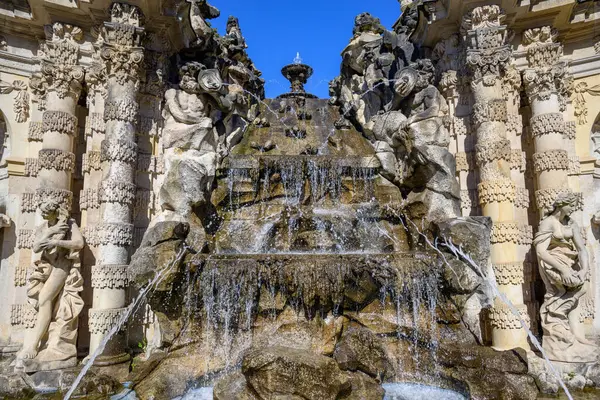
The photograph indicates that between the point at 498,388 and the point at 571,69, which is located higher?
the point at 571,69

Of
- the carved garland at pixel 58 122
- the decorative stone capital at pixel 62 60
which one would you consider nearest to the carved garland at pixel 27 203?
the carved garland at pixel 58 122

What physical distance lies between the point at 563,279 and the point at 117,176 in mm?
7496

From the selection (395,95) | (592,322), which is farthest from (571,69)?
(592,322)

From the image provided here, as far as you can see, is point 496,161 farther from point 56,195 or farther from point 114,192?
point 56,195

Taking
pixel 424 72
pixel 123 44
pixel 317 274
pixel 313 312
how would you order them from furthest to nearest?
pixel 424 72
pixel 123 44
pixel 313 312
pixel 317 274

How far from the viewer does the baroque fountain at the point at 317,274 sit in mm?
6105

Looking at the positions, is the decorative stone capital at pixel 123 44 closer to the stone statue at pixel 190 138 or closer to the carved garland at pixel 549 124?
the stone statue at pixel 190 138

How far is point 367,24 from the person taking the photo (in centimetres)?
1430

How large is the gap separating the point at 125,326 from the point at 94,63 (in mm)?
4820

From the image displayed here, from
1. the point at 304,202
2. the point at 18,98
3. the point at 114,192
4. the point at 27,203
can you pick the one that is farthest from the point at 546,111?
the point at 18,98

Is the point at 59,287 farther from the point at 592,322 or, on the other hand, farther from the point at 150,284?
the point at 592,322

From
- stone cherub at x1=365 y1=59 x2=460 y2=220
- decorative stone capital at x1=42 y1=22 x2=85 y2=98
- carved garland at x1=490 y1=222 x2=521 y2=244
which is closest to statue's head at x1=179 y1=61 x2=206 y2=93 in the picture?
decorative stone capital at x1=42 y1=22 x2=85 y2=98

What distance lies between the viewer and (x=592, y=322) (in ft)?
27.6

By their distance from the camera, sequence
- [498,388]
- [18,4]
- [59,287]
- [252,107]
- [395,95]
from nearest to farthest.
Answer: [498,388] → [59,287] → [18,4] → [395,95] → [252,107]
